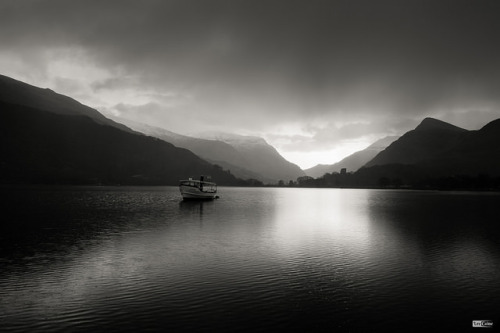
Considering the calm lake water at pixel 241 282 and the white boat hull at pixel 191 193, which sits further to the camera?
the white boat hull at pixel 191 193

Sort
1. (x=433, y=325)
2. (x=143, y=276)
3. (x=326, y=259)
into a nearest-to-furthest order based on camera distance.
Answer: (x=433, y=325)
(x=143, y=276)
(x=326, y=259)

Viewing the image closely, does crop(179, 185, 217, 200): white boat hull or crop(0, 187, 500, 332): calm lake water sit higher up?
crop(179, 185, 217, 200): white boat hull

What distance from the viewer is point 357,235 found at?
203ft

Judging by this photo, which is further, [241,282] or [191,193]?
[191,193]

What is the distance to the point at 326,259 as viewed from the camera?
4100cm

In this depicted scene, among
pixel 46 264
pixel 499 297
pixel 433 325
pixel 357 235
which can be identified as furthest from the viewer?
pixel 357 235

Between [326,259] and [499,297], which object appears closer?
[499,297]

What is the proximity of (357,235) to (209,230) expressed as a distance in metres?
28.8

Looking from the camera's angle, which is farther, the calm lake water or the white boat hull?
the white boat hull

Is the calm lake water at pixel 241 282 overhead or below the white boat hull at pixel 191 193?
below

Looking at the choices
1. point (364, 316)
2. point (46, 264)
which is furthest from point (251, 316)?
point (46, 264)

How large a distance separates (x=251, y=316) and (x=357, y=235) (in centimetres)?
4451

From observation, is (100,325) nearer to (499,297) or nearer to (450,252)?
(499,297)

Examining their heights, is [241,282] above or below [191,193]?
below
